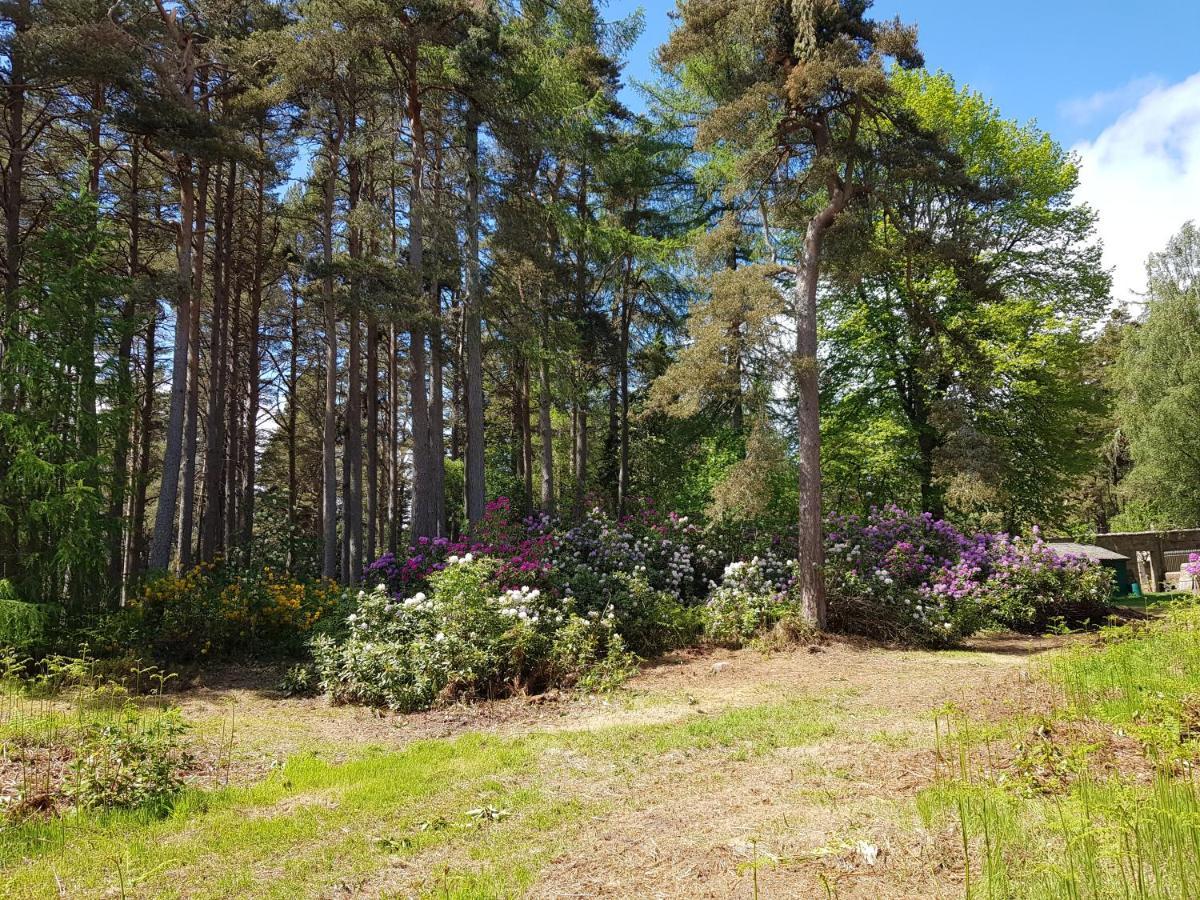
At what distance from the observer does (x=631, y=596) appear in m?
9.72

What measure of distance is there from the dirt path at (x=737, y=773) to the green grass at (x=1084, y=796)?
0.21 metres

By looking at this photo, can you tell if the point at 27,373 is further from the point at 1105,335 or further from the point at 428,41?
the point at 1105,335

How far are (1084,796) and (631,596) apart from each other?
23.1ft

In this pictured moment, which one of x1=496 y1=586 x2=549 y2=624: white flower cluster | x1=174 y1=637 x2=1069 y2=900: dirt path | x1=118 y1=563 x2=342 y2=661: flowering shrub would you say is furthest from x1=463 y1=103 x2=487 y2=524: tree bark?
x1=174 y1=637 x2=1069 y2=900: dirt path

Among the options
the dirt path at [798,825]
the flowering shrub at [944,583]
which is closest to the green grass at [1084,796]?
the dirt path at [798,825]

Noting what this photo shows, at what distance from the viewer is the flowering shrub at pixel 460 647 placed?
7512 millimetres

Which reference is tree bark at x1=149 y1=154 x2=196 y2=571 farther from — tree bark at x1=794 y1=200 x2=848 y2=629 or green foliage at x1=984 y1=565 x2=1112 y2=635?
green foliage at x1=984 y1=565 x2=1112 y2=635

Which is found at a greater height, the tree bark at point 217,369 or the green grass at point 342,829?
the tree bark at point 217,369

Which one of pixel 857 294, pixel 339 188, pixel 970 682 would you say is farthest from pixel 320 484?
pixel 970 682

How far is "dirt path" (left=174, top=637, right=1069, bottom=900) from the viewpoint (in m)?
2.84

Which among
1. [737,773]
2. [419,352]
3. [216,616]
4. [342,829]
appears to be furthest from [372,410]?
[737,773]

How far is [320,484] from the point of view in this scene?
82.7 ft

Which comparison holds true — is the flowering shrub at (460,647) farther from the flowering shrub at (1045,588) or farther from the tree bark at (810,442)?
the flowering shrub at (1045,588)

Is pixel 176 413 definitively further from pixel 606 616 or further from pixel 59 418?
pixel 606 616
